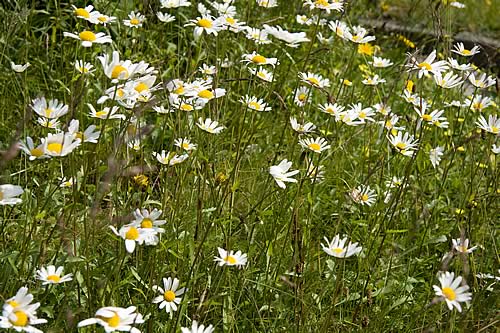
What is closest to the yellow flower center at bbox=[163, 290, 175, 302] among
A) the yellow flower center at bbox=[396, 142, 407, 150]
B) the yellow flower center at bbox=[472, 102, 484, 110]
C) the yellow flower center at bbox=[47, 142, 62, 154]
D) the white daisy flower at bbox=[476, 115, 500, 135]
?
the yellow flower center at bbox=[47, 142, 62, 154]

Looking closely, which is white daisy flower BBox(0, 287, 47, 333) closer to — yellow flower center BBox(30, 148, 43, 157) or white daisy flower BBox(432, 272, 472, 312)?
yellow flower center BBox(30, 148, 43, 157)

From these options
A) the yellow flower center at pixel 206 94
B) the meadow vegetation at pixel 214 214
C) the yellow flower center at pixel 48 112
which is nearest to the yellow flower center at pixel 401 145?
the meadow vegetation at pixel 214 214

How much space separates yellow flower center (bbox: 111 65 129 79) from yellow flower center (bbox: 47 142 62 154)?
0.53 feet

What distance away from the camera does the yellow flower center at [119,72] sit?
1469mm

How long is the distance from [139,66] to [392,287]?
82cm

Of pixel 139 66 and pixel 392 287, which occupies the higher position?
pixel 139 66

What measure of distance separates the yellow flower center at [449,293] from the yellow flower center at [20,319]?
0.70m

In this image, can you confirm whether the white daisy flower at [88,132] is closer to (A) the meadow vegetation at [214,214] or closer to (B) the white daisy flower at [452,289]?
(A) the meadow vegetation at [214,214]

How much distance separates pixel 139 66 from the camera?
148cm

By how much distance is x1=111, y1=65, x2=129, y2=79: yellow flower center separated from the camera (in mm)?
1469

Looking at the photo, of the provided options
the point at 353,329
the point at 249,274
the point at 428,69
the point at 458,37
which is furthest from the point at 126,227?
the point at 458,37

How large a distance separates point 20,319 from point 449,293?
719mm

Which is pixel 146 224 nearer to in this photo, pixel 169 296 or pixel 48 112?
pixel 169 296

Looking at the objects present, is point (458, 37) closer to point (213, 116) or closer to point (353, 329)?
point (213, 116)
